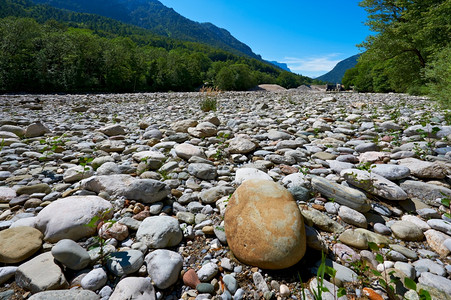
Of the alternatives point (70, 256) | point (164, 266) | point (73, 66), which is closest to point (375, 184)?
point (164, 266)

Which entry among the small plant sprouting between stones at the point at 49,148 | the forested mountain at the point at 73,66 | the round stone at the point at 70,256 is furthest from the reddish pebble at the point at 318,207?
the forested mountain at the point at 73,66

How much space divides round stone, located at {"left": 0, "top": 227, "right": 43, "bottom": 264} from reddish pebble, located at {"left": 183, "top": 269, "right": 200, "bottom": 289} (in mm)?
1202

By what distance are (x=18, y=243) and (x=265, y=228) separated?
190cm

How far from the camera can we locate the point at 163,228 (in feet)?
5.81

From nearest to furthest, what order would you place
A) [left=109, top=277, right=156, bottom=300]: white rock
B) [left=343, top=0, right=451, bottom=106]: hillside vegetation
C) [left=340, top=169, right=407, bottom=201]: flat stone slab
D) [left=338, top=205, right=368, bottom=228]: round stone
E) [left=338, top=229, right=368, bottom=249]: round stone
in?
[left=109, top=277, right=156, bottom=300]: white rock
[left=338, top=229, right=368, bottom=249]: round stone
[left=338, top=205, right=368, bottom=228]: round stone
[left=340, top=169, right=407, bottom=201]: flat stone slab
[left=343, top=0, right=451, bottom=106]: hillside vegetation

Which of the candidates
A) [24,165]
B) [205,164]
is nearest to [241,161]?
[205,164]

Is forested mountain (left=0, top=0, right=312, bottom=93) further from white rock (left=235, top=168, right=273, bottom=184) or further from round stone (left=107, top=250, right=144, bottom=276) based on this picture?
round stone (left=107, top=250, right=144, bottom=276)

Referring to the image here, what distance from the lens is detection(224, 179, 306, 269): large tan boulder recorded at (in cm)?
145

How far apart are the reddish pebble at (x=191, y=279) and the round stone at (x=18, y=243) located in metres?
1.20

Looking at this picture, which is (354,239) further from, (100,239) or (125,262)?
(100,239)

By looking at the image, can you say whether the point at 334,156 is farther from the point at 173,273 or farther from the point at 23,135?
the point at 23,135

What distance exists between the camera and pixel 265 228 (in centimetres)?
154

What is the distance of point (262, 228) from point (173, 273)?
715 mm

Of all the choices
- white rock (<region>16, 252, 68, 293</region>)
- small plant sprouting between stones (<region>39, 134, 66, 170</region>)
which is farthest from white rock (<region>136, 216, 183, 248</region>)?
small plant sprouting between stones (<region>39, 134, 66, 170</region>)
